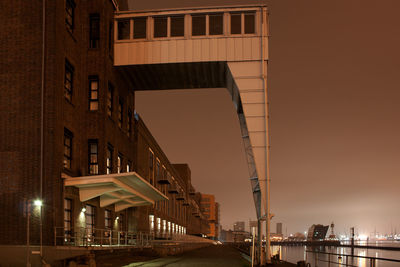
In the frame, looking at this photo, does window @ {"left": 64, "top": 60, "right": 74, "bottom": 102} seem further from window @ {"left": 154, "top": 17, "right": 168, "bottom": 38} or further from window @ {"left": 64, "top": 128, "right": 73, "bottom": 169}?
window @ {"left": 154, "top": 17, "right": 168, "bottom": 38}

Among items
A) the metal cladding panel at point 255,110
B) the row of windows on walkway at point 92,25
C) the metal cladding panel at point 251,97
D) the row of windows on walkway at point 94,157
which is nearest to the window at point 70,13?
the row of windows on walkway at point 92,25

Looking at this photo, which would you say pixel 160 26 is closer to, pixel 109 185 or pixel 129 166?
pixel 129 166

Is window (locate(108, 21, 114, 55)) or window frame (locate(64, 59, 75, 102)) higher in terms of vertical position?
window (locate(108, 21, 114, 55))

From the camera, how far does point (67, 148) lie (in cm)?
2384

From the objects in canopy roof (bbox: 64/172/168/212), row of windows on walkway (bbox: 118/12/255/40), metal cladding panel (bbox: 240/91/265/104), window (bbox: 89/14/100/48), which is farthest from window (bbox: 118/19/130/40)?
canopy roof (bbox: 64/172/168/212)

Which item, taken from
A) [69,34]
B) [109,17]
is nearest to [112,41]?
[109,17]

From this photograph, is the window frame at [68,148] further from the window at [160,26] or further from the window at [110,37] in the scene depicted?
the window at [160,26]

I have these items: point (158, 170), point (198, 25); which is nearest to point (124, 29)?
point (198, 25)

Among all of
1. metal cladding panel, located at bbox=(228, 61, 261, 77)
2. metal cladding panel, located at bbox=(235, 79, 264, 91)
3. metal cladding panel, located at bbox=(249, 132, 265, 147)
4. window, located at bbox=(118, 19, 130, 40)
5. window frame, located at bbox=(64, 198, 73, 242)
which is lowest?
window frame, located at bbox=(64, 198, 73, 242)

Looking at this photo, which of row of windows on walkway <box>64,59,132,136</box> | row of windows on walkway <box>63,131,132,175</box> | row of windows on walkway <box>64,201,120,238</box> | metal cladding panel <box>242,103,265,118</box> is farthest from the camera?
metal cladding panel <box>242,103,265,118</box>

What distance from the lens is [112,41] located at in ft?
102

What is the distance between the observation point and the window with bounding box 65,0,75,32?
24477 millimetres

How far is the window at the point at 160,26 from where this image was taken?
104 ft

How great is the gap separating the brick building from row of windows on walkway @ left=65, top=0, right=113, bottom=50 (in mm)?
63
